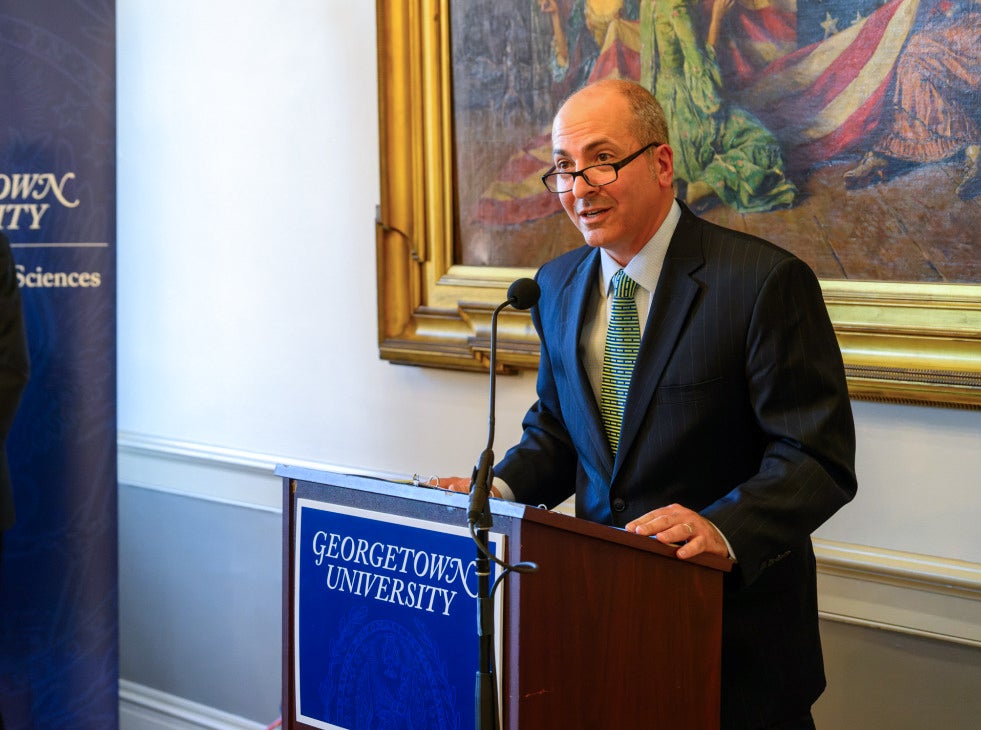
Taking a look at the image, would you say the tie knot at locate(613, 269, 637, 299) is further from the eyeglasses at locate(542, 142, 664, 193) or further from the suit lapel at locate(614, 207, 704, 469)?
the eyeglasses at locate(542, 142, 664, 193)

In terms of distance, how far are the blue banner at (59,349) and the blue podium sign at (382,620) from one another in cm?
225

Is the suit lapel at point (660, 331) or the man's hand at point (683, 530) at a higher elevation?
the suit lapel at point (660, 331)

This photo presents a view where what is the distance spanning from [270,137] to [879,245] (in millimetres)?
2161

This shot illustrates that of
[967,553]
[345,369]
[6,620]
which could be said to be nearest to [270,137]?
[345,369]

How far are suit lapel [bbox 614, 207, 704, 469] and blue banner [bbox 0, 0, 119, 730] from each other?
7.74ft

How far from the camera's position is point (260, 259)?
385 cm

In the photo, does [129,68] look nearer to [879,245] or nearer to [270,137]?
[270,137]

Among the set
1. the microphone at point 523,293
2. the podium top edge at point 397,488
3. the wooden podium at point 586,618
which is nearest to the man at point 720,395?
the wooden podium at point 586,618

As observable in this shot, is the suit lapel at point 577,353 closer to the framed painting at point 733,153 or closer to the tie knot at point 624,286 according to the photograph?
the tie knot at point 624,286

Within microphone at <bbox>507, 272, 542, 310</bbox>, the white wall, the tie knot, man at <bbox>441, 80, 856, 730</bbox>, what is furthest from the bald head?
the white wall

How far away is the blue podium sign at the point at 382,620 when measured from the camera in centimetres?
160

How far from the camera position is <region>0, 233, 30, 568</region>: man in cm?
344

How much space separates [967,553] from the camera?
2.47 meters

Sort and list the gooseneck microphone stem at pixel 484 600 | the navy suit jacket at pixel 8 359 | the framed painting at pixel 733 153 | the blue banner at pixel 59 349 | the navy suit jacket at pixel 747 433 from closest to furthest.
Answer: the gooseneck microphone stem at pixel 484 600
the navy suit jacket at pixel 747 433
the framed painting at pixel 733 153
the navy suit jacket at pixel 8 359
the blue banner at pixel 59 349
